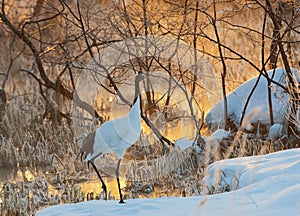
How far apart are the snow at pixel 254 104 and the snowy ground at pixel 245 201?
242 cm

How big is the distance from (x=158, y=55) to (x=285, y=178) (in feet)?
11.1

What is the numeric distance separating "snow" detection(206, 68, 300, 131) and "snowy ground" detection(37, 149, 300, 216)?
2.42m

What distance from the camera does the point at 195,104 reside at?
6.64m

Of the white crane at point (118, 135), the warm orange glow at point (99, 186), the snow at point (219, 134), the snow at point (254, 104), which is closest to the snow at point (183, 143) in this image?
the snow at point (219, 134)

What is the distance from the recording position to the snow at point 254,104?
21.4 feet

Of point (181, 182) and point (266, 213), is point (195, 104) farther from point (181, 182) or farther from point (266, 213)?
point (266, 213)

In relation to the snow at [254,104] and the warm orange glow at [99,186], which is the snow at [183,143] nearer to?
the snow at [254,104]

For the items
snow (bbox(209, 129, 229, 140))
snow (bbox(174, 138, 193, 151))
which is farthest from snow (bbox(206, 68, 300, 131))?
snow (bbox(174, 138, 193, 151))

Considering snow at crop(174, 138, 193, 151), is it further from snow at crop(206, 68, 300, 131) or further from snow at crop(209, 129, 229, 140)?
snow at crop(206, 68, 300, 131)

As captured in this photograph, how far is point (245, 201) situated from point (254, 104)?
3.73m

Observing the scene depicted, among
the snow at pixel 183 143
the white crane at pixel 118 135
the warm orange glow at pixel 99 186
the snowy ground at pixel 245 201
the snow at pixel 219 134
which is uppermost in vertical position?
the white crane at pixel 118 135

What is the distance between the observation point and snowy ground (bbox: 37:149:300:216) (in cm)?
287

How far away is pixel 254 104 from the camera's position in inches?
264

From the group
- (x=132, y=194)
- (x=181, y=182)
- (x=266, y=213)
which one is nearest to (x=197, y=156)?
(x=181, y=182)
